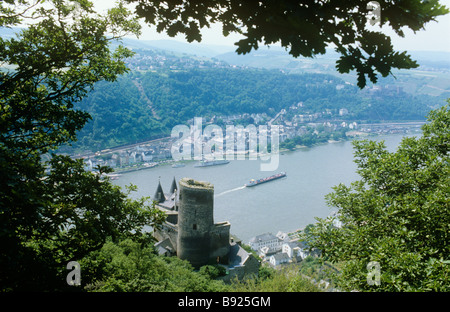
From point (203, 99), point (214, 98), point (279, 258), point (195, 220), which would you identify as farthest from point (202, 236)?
point (214, 98)

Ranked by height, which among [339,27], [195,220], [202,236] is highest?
[339,27]

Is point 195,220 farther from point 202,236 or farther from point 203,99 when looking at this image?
point 203,99

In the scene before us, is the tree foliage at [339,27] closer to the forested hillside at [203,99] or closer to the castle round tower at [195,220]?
the castle round tower at [195,220]

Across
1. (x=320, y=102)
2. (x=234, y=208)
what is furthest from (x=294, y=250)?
(x=320, y=102)

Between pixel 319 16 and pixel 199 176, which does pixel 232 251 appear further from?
pixel 199 176

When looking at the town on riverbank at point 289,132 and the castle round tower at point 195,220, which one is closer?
the castle round tower at point 195,220

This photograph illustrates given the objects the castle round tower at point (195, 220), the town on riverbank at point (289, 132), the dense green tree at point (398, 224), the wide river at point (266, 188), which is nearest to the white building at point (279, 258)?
the wide river at point (266, 188)
